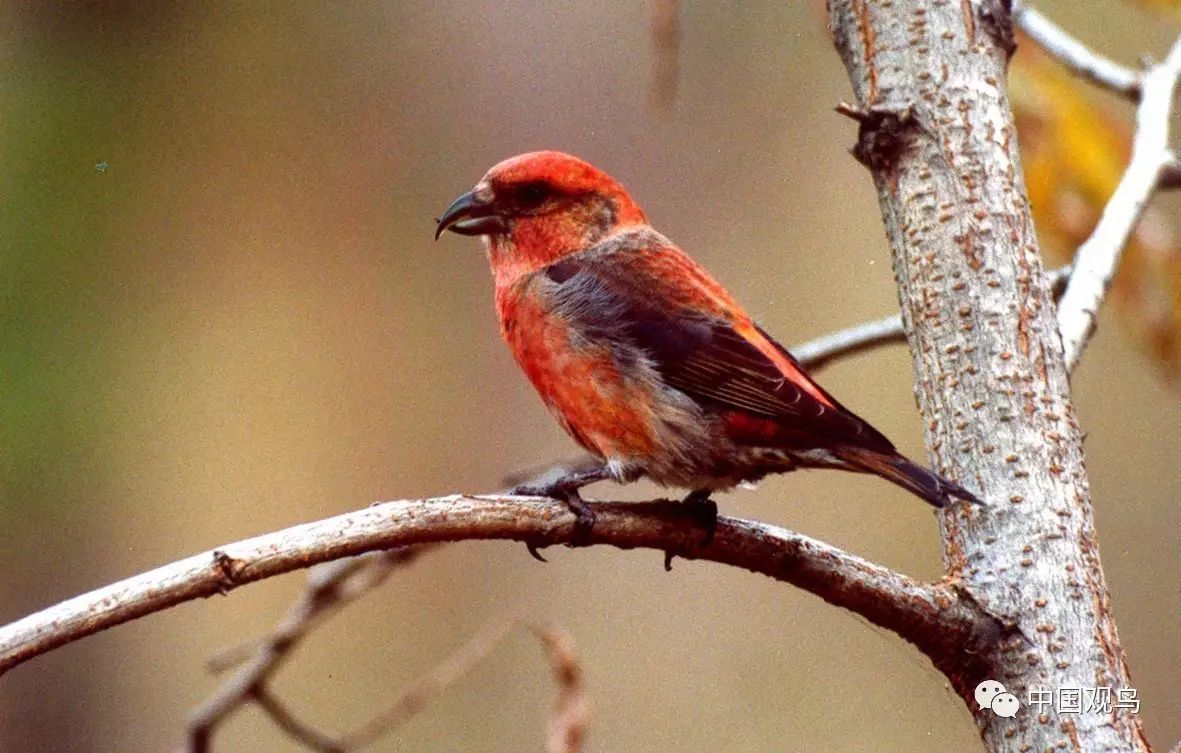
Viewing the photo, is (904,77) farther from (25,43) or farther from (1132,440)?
(1132,440)

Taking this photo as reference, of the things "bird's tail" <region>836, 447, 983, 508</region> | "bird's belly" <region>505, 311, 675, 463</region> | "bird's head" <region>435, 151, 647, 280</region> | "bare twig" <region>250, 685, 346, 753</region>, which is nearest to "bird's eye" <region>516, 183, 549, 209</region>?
"bird's head" <region>435, 151, 647, 280</region>

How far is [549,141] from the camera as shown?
4844mm

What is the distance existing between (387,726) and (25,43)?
336 cm

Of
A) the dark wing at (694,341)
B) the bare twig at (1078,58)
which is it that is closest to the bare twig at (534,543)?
the dark wing at (694,341)

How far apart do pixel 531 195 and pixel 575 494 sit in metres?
1.07

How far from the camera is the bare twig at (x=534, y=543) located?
1.72 metres

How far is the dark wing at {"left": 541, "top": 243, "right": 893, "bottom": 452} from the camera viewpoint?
2.69 metres

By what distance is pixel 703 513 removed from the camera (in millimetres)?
2469

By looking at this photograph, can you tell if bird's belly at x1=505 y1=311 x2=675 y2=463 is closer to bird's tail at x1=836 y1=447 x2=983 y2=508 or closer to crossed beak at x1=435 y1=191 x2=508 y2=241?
crossed beak at x1=435 y1=191 x2=508 y2=241

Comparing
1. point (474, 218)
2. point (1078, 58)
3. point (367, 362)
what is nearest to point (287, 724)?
point (474, 218)

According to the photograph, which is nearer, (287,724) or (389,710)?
(287,724)

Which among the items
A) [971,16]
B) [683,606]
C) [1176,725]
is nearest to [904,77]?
[971,16]

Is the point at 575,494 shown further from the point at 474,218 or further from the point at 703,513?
the point at 474,218

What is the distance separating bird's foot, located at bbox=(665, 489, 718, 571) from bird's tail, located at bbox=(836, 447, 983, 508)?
0.29m
